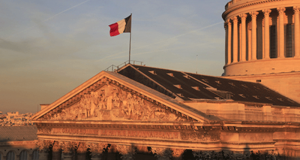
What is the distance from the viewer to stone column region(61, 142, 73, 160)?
4697cm

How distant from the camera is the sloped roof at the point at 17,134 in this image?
107875mm

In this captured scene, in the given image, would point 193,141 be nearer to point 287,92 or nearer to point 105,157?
point 105,157

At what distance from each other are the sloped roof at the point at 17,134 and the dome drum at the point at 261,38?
211 ft

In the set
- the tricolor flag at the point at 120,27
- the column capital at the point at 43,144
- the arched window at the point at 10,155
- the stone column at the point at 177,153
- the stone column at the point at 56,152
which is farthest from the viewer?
the arched window at the point at 10,155

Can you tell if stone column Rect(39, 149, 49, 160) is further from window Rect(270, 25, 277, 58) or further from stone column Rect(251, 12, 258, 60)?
window Rect(270, 25, 277, 58)

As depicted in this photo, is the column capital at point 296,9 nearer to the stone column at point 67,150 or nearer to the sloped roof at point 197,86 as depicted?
the sloped roof at point 197,86

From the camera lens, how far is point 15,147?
98.2 metres

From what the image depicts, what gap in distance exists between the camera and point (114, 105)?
41688mm

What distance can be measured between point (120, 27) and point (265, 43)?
2461 centimetres

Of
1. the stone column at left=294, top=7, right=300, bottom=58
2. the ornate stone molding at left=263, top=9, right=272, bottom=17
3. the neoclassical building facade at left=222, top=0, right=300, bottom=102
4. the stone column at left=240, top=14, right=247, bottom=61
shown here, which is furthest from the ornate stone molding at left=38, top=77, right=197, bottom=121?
the ornate stone molding at left=263, top=9, right=272, bottom=17

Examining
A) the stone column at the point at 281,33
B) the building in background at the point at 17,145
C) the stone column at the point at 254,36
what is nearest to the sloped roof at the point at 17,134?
the building in background at the point at 17,145

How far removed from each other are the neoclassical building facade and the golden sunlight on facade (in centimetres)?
15

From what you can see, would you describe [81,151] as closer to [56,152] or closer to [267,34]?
[56,152]

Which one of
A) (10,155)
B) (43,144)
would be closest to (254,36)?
(43,144)
